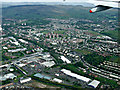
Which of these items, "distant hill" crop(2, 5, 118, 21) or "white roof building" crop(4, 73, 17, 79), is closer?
"white roof building" crop(4, 73, 17, 79)

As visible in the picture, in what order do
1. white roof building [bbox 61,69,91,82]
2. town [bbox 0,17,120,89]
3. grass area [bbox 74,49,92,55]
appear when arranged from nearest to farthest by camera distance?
town [bbox 0,17,120,89] → white roof building [bbox 61,69,91,82] → grass area [bbox 74,49,92,55]

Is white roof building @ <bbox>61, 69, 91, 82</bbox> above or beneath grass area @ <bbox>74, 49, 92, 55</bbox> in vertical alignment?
beneath

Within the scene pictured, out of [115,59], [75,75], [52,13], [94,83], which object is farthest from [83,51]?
[52,13]

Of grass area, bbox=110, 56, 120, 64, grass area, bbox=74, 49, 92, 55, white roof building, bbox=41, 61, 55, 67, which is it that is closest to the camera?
white roof building, bbox=41, 61, 55, 67

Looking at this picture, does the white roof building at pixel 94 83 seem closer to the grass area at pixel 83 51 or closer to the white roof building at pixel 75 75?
the white roof building at pixel 75 75

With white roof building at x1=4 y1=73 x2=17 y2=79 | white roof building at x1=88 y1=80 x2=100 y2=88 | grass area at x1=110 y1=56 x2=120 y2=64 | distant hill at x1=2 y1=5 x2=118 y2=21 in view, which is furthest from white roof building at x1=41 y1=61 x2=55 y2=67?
distant hill at x1=2 y1=5 x2=118 y2=21

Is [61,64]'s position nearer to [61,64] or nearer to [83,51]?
[61,64]

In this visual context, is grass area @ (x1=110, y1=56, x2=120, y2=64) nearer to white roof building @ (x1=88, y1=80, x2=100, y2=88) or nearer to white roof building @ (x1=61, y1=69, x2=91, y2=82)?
white roof building @ (x1=88, y1=80, x2=100, y2=88)

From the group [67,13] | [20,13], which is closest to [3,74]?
[67,13]
